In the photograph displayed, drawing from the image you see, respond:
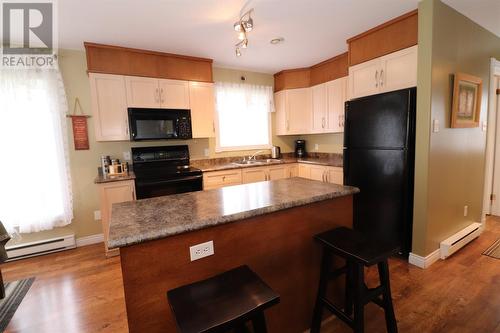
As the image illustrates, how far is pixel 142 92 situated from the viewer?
3094 mm

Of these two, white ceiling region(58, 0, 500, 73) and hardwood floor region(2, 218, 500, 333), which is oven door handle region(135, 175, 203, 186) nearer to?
hardwood floor region(2, 218, 500, 333)

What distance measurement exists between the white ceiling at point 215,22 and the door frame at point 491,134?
2.14ft

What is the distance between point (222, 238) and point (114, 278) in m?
1.83

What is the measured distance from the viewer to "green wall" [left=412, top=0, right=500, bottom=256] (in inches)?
86.8

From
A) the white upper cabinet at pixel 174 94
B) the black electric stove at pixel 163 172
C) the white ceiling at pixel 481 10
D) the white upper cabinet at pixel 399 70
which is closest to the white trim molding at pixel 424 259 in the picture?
the white upper cabinet at pixel 399 70

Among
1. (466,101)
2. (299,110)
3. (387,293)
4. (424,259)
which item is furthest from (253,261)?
(299,110)

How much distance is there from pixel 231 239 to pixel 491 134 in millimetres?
4134

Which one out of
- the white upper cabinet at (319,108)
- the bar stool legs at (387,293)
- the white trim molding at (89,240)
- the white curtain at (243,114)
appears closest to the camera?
the bar stool legs at (387,293)

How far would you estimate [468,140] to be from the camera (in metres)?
2.74

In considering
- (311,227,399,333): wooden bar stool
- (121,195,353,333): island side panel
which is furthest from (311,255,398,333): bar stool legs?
(121,195,353,333): island side panel

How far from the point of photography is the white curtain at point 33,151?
271cm

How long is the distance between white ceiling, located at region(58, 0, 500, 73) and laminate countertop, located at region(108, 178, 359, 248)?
1.68 meters

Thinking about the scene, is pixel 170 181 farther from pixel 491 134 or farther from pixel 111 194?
pixel 491 134

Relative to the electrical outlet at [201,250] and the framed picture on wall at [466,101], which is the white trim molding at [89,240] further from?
the framed picture on wall at [466,101]
